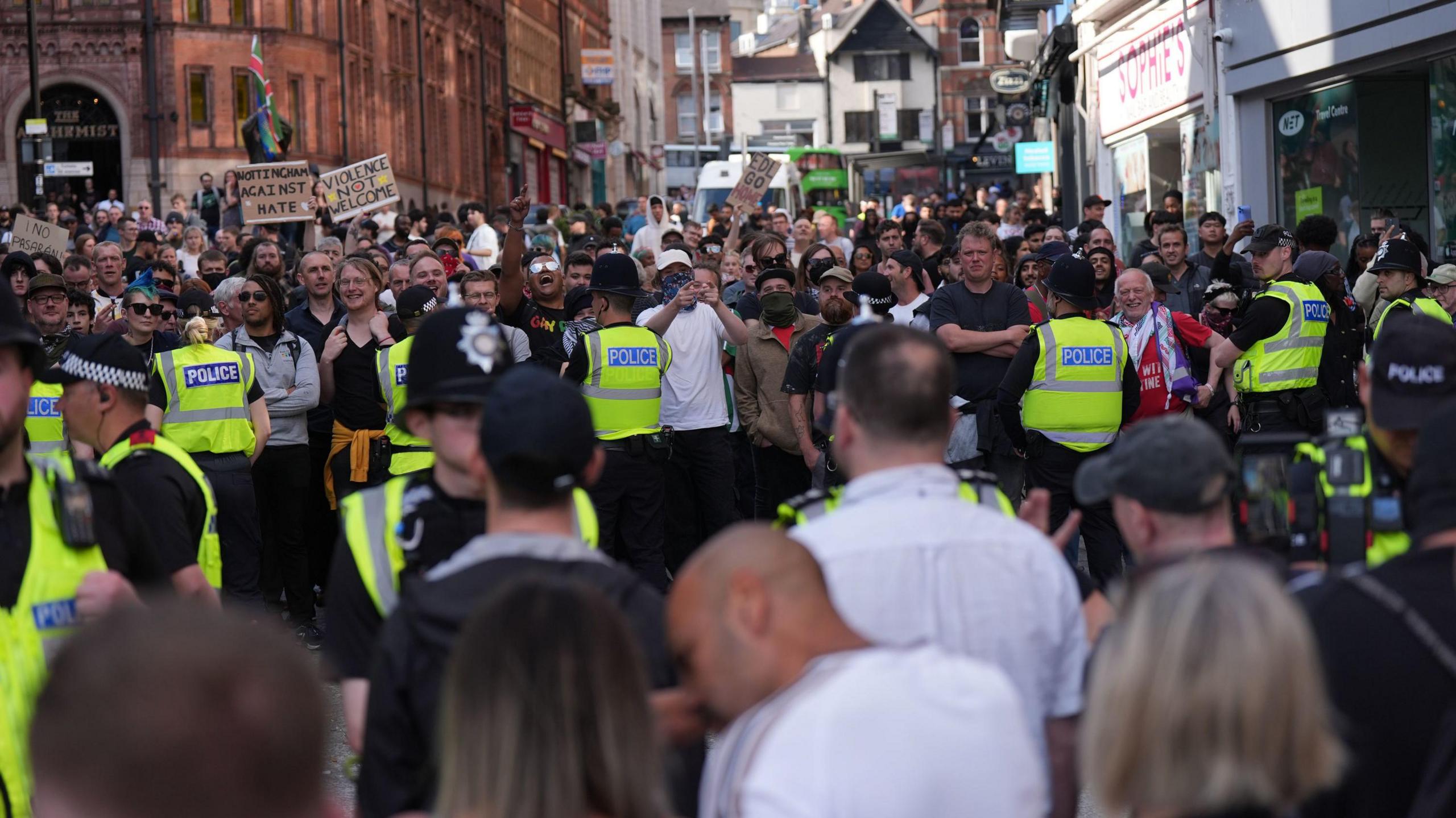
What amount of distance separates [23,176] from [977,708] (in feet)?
162

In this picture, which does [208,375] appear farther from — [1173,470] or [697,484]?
[1173,470]

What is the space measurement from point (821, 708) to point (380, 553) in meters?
1.45

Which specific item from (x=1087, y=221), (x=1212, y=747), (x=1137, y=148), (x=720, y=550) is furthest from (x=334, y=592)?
(x=1137, y=148)

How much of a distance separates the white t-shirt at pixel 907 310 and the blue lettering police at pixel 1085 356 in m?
2.11

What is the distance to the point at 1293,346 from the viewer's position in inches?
405

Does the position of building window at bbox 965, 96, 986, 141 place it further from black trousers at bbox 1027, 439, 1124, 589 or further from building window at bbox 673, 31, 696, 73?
black trousers at bbox 1027, 439, 1124, 589

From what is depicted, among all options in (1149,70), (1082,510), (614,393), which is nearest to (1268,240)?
(1082,510)

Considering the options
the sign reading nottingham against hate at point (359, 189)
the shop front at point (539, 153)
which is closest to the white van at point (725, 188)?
the sign reading nottingham against hate at point (359, 189)

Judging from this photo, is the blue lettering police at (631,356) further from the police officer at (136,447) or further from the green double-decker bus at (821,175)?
the green double-decker bus at (821,175)

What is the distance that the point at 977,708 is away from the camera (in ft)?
8.93

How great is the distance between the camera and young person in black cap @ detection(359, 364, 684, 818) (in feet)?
10.6

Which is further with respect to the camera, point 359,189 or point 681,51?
point 681,51

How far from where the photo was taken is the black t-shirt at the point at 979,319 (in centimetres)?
1024

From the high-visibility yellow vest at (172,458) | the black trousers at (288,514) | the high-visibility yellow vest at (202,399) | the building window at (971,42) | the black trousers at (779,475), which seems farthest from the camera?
the building window at (971,42)
